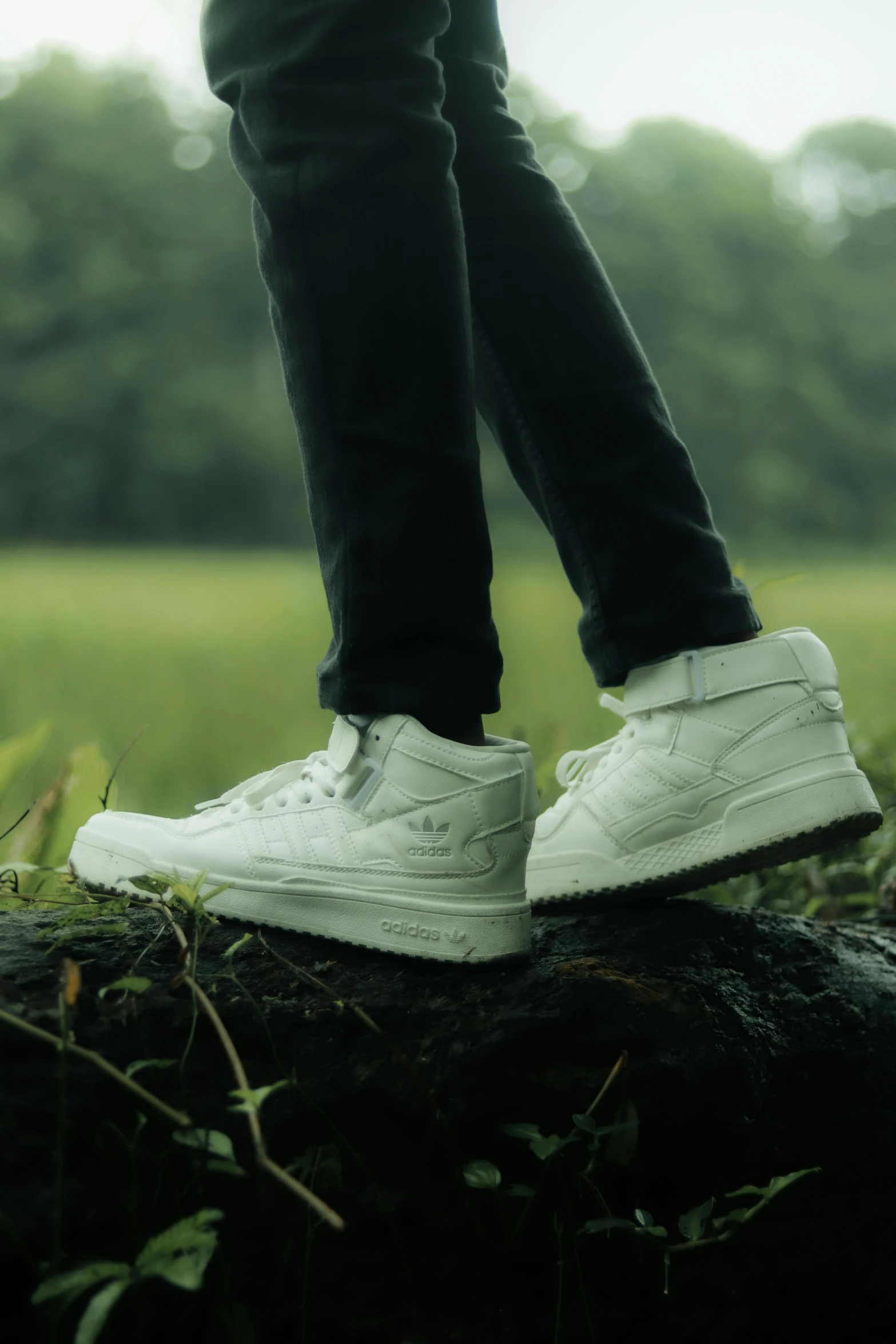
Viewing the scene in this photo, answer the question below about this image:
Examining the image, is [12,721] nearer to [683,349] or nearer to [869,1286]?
[869,1286]

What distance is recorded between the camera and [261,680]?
290 centimetres

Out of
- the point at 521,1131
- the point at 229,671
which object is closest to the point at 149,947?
the point at 521,1131

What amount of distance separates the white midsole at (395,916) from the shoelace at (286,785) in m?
0.07

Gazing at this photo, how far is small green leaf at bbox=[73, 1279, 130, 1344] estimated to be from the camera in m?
0.38

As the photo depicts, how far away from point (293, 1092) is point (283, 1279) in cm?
9

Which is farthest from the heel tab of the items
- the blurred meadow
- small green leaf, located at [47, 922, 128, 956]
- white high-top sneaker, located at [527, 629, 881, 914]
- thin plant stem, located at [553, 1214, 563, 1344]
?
the blurred meadow

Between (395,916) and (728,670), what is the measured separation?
1.07ft

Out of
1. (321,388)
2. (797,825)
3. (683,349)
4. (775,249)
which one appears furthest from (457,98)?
(775,249)

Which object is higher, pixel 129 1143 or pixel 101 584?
pixel 101 584

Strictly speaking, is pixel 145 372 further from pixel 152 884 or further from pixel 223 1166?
pixel 223 1166

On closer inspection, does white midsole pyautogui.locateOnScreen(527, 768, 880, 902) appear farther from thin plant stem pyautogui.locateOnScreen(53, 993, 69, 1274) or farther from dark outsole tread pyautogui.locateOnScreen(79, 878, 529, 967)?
thin plant stem pyautogui.locateOnScreen(53, 993, 69, 1274)

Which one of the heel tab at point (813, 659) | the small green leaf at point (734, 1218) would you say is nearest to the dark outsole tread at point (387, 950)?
the small green leaf at point (734, 1218)

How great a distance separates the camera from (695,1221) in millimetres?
566

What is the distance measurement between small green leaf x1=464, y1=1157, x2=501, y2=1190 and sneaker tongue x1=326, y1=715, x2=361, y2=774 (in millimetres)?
271
